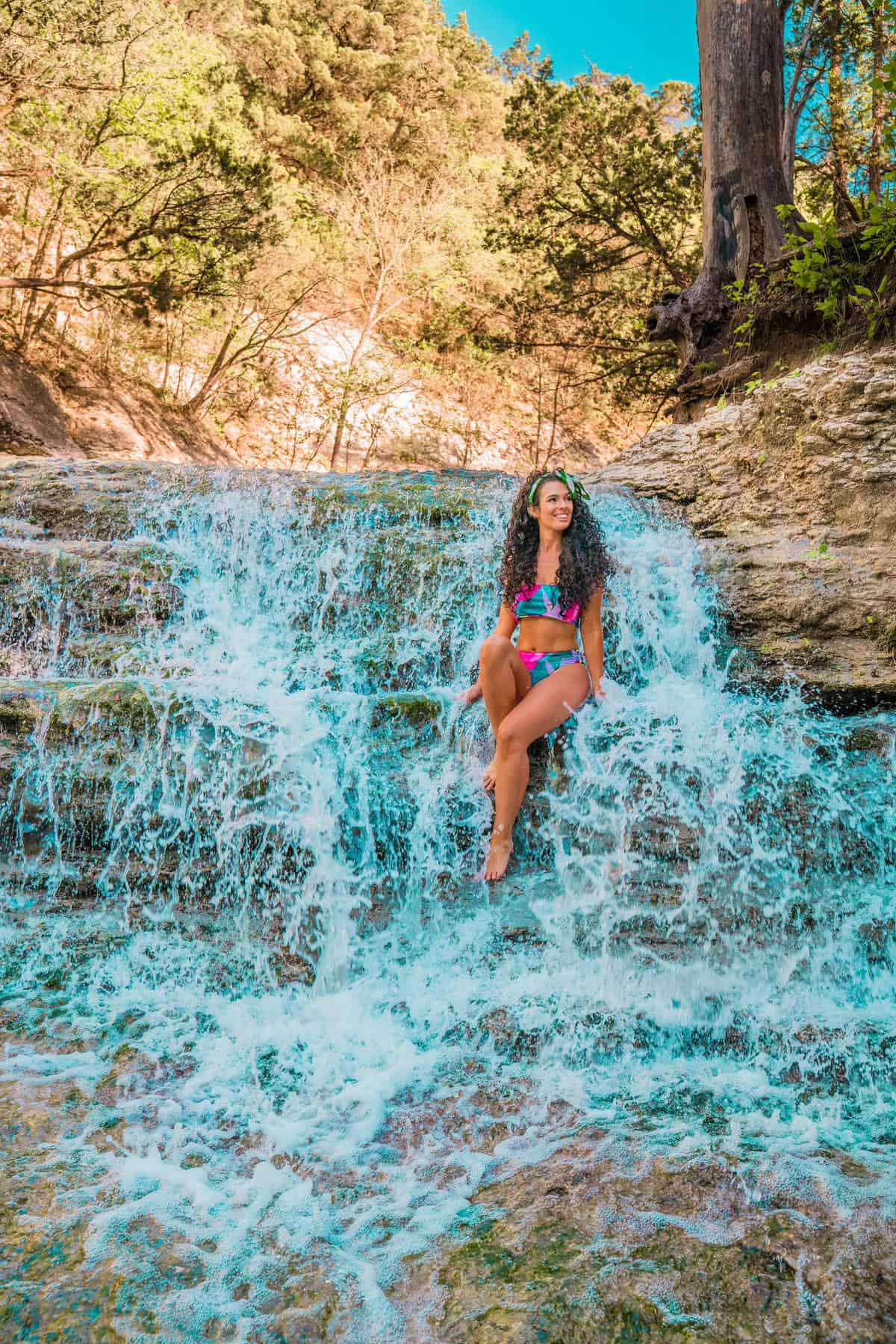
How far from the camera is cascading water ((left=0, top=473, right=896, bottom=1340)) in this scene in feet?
7.28

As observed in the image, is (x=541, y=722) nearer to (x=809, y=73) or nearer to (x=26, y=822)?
(x=26, y=822)

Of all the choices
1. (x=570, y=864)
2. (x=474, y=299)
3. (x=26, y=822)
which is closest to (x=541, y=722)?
(x=570, y=864)

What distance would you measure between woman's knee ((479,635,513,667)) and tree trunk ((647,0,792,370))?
6.00 meters

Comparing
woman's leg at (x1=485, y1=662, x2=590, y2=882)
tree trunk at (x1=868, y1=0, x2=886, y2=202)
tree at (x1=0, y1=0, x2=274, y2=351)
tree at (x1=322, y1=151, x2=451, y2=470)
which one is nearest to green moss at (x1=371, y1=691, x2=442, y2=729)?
woman's leg at (x1=485, y1=662, x2=590, y2=882)

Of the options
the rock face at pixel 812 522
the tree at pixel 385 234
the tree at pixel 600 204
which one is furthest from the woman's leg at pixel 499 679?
the tree at pixel 385 234

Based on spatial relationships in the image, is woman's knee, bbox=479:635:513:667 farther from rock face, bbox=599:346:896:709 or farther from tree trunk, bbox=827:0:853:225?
tree trunk, bbox=827:0:853:225

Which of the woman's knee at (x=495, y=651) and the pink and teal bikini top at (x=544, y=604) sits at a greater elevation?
the pink and teal bikini top at (x=544, y=604)

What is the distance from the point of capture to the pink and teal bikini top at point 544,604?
164 inches

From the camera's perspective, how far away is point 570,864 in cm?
362

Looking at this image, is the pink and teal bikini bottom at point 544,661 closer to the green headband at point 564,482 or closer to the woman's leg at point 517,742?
the woman's leg at point 517,742

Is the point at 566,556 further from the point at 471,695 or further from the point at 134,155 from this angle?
the point at 134,155

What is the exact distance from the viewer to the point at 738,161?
8.48 meters

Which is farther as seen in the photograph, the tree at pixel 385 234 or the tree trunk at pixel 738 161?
the tree at pixel 385 234

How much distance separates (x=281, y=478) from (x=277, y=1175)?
607cm
